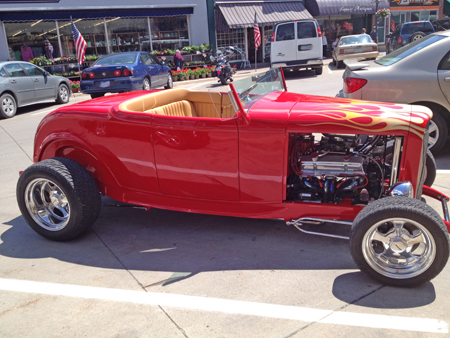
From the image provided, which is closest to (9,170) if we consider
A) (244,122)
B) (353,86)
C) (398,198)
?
(244,122)

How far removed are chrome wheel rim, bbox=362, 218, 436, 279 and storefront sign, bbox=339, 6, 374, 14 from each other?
90.7 feet

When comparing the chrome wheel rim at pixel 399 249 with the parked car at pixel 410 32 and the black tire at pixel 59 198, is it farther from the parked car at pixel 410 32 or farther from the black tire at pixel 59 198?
the parked car at pixel 410 32

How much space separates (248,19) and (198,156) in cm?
2228

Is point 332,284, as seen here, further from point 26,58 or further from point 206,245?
point 26,58

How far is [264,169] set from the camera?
3.55 meters

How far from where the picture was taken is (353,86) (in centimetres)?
582

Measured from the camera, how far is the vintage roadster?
10.3 feet

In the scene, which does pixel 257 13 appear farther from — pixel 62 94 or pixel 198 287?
pixel 198 287

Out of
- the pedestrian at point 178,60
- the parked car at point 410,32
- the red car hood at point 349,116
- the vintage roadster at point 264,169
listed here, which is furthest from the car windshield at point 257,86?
the parked car at point 410,32

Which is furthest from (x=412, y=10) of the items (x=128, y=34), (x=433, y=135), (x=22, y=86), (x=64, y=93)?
(x=433, y=135)

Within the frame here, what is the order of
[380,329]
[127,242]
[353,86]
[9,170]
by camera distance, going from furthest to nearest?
[9,170] < [353,86] < [127,242] < [380,329]

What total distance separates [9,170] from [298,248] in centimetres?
481

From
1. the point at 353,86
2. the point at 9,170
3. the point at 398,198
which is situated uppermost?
the point at 353,86

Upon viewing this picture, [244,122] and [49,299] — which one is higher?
[244,122]
